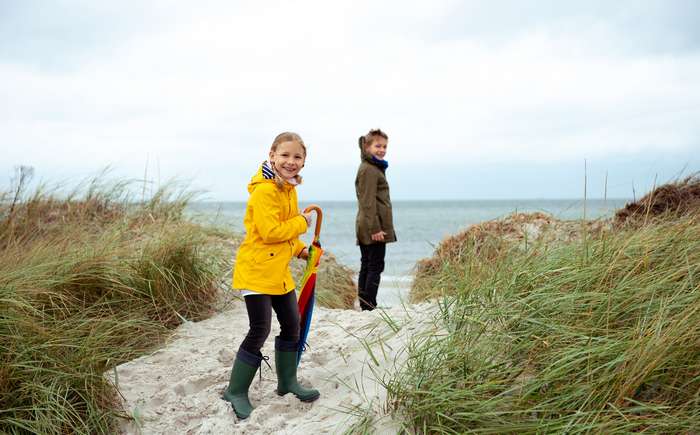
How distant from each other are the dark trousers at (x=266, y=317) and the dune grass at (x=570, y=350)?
0.74m

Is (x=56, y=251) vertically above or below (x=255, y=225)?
below

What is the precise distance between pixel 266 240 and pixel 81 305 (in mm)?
2153

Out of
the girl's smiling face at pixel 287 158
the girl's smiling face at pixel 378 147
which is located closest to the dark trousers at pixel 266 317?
the girl's smiling face at pixel 287 158

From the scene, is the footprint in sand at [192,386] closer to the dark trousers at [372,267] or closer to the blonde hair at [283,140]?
the blonde hair at [283,140]

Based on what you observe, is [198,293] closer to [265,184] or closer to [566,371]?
[265,184]

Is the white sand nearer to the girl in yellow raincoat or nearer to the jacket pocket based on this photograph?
the girl in yellow raincoat

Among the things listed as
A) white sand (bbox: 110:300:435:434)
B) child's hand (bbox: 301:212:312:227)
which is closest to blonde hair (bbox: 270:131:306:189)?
child's hand (bbox: 301:212:312:227)

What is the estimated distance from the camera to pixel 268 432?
130 inches

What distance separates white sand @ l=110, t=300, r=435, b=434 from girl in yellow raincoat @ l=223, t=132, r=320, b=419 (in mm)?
135

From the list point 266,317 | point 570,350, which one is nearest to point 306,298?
point 266,317

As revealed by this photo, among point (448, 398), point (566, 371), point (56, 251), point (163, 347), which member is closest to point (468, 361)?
point (448, 398)

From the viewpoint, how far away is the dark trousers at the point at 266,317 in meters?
3.43

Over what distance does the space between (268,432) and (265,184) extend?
137cm

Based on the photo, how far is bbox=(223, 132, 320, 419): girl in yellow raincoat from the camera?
338 cm
